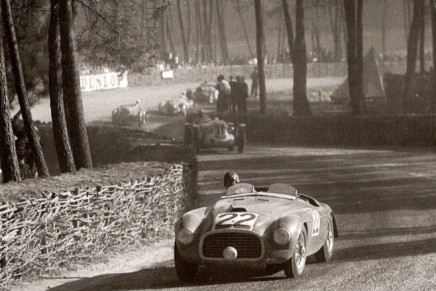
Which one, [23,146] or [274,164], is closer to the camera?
[23,146]

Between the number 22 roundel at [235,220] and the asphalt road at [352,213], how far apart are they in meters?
0.68

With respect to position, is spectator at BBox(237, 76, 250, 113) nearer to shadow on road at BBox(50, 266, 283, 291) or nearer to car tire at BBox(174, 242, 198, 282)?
shadow on road at BBox(50, 266, 283, 291)

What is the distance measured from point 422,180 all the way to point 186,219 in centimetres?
1310

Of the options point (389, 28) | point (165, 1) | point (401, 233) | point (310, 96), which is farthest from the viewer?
point (389, 28)

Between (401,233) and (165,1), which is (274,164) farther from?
(401,233)

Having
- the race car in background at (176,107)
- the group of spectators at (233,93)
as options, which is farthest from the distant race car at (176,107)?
the group of spectators at (233,93)

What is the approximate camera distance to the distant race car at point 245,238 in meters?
12.1

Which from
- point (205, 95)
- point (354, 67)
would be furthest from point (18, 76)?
point (205, 95)

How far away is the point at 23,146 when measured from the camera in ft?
81.7

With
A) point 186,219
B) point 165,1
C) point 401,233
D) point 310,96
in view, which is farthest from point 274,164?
point 310,96

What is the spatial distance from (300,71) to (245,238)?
3503 cm

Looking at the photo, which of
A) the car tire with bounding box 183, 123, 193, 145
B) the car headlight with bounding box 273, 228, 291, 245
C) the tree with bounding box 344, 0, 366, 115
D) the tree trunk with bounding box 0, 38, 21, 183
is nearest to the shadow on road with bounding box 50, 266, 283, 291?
the car headlight with bounding box 273, 228, 291, 245

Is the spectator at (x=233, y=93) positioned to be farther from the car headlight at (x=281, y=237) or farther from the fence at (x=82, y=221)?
the car headlight at (x=281, y=237)

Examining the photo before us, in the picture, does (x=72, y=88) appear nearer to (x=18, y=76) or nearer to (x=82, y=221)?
(x=18, y=76)
